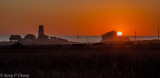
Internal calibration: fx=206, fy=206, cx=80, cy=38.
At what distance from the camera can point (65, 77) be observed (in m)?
11.4

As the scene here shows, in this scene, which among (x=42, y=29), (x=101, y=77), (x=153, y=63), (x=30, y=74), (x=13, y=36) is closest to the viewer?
(x=101, y=77)

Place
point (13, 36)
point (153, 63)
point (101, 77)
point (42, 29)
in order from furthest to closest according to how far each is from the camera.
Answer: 1. point (13, 36)
2. point (42, 29)
3. point (153, 63)
4. point (101, 77)

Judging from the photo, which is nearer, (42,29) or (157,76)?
(157,76)

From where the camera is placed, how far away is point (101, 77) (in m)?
11.2

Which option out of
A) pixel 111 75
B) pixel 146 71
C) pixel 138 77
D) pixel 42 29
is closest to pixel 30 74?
pixel 111 75

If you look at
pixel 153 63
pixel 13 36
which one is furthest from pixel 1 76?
pixel 13 36

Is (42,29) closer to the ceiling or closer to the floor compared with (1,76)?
closer to the ceiling

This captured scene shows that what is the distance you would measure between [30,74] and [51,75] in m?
1.29

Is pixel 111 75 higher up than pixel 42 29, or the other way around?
pixel 42 29

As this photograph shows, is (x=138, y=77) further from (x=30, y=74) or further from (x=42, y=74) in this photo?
(x=30, y=74)

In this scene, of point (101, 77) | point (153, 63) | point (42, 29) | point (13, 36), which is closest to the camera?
point (101, 77)

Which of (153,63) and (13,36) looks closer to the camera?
(153,63)

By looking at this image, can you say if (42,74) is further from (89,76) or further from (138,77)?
(138,77)

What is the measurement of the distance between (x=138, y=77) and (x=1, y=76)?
305 inches
